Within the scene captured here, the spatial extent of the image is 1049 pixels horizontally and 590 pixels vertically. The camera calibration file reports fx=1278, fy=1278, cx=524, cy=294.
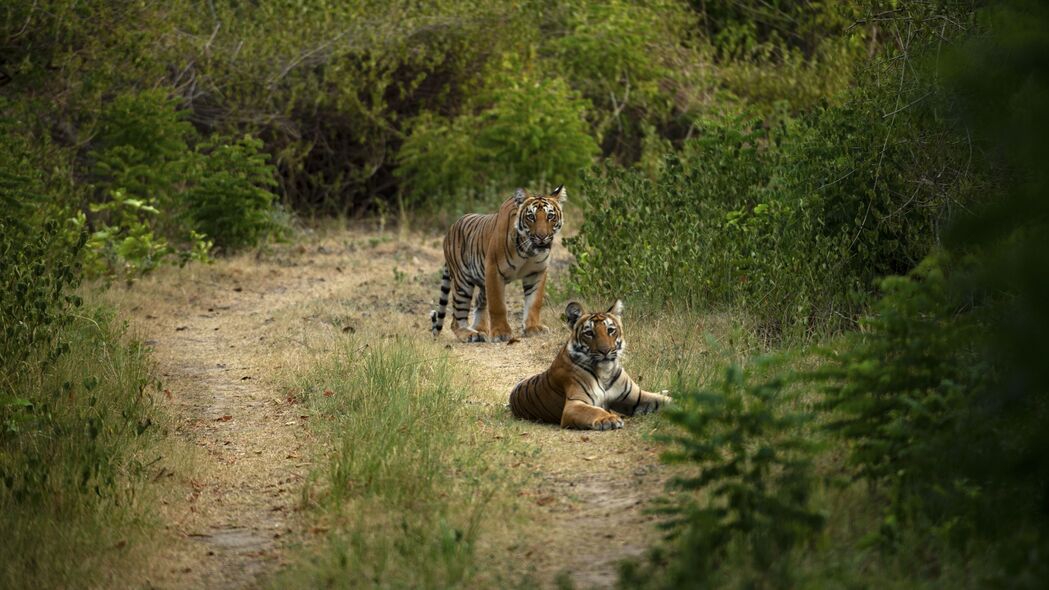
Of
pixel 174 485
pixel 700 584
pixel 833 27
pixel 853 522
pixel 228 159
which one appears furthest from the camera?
pixel 833 27

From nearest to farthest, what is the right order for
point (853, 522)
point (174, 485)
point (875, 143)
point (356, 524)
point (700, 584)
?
point (700, 584) → point (853, 522) → point (356, 524) → point (174, 485) → point (875, 143)

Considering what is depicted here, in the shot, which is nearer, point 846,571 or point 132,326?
point 846,571

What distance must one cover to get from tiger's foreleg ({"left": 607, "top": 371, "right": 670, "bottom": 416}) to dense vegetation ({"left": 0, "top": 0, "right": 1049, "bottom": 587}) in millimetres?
158

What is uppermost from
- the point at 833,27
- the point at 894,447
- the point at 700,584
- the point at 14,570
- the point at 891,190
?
the point at 833,27

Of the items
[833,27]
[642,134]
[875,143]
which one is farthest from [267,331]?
[833,27]

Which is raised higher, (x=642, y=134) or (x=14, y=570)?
(x=642, y=134)

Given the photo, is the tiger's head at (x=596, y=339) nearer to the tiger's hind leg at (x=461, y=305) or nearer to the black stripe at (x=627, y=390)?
the black stripe at (x=627, y=390)

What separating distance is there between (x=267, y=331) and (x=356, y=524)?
5550 millimetres

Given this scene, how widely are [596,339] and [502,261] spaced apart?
3.22m

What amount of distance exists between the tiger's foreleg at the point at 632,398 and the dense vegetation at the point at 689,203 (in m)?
0.16

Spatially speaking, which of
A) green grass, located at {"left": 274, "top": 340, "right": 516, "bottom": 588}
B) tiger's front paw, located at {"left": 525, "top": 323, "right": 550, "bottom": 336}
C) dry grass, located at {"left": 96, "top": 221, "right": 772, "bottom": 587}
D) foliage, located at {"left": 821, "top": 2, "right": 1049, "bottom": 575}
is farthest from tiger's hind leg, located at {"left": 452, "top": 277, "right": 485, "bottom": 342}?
foliage, located at {"left": 821, "top": 2, "right": 1049, "bottom": 575}

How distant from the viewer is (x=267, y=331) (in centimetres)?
1075

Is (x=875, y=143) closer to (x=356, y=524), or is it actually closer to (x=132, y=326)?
(x=356, y=524)

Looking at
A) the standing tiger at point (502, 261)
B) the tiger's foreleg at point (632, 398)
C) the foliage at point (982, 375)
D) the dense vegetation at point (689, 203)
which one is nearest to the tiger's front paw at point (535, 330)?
the standing tiger at point (502, 261)
